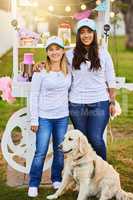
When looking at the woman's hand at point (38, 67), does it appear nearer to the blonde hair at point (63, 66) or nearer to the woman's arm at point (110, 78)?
the blonde hair at point (63, 66)

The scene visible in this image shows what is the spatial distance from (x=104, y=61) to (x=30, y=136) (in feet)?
3.63

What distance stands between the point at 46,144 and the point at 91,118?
447 mm

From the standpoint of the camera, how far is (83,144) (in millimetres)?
4840

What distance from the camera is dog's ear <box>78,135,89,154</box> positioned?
4.80 metres

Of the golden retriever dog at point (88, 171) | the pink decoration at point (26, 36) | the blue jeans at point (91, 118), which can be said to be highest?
the pink decoration at point (26, 36)

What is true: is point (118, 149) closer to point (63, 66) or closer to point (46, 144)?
point (46, 144)

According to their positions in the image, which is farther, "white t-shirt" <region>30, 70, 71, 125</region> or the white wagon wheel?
the white wagon wheel

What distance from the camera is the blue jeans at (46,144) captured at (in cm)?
506

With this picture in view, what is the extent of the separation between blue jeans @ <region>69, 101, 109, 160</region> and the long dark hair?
1.07 ft

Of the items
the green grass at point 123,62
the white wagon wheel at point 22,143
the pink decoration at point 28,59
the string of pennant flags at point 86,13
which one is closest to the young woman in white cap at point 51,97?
the white wagon wheel at point 22,143

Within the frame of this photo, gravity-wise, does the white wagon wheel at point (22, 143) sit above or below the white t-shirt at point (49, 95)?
below

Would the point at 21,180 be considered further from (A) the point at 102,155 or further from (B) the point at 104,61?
(B) the point at 104,61

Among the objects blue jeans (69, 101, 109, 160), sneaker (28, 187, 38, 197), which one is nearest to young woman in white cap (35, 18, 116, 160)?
blue jeans (69, 101, 109, 160)

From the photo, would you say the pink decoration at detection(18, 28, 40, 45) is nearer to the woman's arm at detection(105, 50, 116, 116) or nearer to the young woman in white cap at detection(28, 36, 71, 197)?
the young woman in white cap at detection(28, 36, 71, 197)
